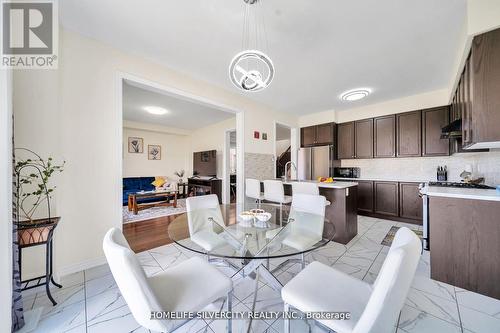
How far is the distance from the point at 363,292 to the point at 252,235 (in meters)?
0.80

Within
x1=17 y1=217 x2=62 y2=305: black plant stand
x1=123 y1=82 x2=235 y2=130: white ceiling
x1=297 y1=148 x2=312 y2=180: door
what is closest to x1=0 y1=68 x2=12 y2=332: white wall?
x1=17 y1=217 x2=62 y2=305: black plant stand

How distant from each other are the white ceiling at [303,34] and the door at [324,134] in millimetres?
1590

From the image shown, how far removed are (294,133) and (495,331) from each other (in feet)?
14.4

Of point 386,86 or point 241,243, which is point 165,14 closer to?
point 241,243

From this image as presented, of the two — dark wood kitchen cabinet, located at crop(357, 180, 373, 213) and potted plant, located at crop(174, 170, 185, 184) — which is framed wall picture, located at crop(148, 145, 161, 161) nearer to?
potted plant, located at crop(174, 170, 185, 184)

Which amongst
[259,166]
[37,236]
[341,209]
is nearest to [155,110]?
[259,166]

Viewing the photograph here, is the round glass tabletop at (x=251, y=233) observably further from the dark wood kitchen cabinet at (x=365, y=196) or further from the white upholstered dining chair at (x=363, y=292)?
the dark wood kitchen cabinet at (x=365, y=196)

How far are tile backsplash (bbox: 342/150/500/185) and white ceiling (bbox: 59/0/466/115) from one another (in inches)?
55.2

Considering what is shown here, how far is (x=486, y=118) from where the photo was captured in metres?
1.61

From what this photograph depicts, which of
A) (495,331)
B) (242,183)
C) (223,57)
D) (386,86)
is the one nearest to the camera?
(495,331)

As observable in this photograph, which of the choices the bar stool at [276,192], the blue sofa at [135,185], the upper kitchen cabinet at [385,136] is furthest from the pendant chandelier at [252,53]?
the blue sofa at [135,185]

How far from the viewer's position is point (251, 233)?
1.56 metres

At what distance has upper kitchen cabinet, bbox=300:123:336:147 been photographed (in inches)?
179

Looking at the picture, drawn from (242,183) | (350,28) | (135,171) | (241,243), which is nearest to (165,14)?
(350,28)
